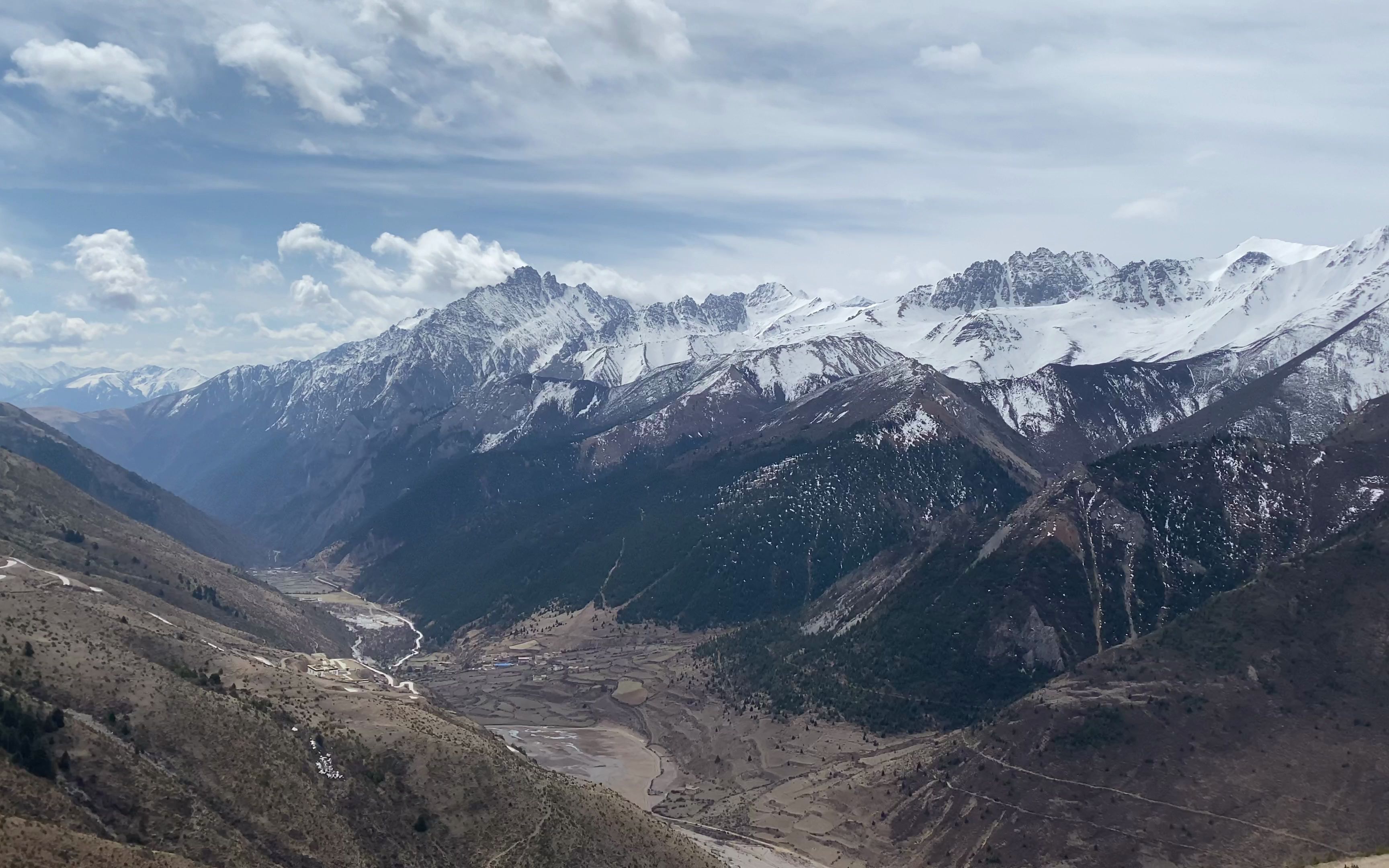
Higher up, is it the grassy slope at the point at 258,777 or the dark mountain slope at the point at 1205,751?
the grassy slope at the point at 258,777

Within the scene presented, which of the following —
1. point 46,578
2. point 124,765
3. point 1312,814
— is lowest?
point 1312,814

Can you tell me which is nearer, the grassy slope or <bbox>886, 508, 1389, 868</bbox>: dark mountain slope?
the grassy slope

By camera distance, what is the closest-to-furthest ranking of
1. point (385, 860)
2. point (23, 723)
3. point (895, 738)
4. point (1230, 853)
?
point (23, 723) < point (385, 860) < point (1230, 853) < point (895, 738)

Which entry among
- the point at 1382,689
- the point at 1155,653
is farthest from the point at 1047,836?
the point at 1382,689

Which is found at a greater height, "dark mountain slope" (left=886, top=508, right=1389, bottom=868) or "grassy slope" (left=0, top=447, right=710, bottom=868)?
"grassy slope" (left=0, top=447, right=710, bottom=868)

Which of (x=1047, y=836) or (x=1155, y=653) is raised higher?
(x=1155, y=653)

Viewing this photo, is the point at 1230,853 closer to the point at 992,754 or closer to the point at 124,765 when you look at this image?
the point at 992,754

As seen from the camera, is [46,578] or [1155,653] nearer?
[46,578]

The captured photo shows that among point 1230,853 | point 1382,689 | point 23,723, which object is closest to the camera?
point 23,723

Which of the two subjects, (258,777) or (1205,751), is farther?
(1205,751)

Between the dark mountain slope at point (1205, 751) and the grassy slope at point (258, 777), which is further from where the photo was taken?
the dark mountain slope at point (1205, 751)

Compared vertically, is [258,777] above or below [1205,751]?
above
